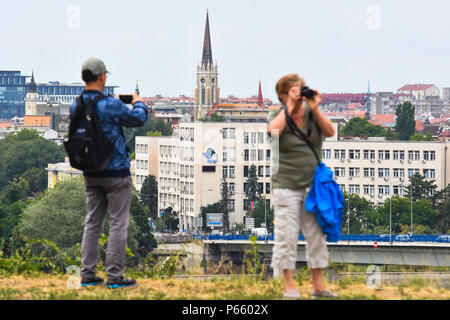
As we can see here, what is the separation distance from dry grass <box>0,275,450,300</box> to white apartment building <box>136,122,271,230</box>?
89.7 meters

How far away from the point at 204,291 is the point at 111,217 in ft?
3.24

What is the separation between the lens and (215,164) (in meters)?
104

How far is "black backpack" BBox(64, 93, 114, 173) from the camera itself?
10.0m

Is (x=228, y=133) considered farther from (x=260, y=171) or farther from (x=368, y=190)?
(x=368, y=190)

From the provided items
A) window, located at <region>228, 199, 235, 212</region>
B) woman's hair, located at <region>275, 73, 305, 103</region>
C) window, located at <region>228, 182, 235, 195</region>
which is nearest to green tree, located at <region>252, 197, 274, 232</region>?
window, located at <region>228, 199, 235, 212</region>

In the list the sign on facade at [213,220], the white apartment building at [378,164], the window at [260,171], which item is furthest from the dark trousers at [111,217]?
the window at [260,171]

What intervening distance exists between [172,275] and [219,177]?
92384 millimetres

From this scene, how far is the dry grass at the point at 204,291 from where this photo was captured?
9.83 m

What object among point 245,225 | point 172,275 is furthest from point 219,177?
point 172,275

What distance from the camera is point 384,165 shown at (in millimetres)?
102750

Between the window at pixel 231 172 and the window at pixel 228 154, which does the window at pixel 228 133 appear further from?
the window at pixel 231 172

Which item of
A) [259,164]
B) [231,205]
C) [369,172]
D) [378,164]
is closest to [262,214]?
[231,205]

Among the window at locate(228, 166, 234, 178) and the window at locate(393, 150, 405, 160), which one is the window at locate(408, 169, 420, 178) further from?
the window at locate(228, 166, 234, 178)
